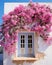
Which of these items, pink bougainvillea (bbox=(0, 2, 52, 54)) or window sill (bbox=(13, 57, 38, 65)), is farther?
pink bougainvillea (bbox=(0, 2, 52, 54))

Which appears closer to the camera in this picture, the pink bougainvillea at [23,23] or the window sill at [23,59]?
the window sill at [23,59]

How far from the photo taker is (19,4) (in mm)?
19391

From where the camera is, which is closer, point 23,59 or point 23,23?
point 23,59

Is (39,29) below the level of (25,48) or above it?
above

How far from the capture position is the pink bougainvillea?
18.7 metres

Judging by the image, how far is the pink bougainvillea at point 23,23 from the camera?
1873 centimetres

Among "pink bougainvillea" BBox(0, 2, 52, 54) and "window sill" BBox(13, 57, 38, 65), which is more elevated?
"pink bougainvillea" BBox(0, 2, 52, 54)

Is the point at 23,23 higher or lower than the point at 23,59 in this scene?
higher

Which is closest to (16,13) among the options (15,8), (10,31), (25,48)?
(15,8)

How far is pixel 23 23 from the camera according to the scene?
18969mm

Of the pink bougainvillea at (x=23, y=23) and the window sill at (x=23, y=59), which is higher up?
the pink bougainvillea at (x=23, y=23)

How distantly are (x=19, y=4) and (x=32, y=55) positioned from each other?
14.9 feet

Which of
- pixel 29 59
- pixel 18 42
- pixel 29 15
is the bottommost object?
pixel 29 59

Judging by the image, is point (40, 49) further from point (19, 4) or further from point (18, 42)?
point (19, 4)
